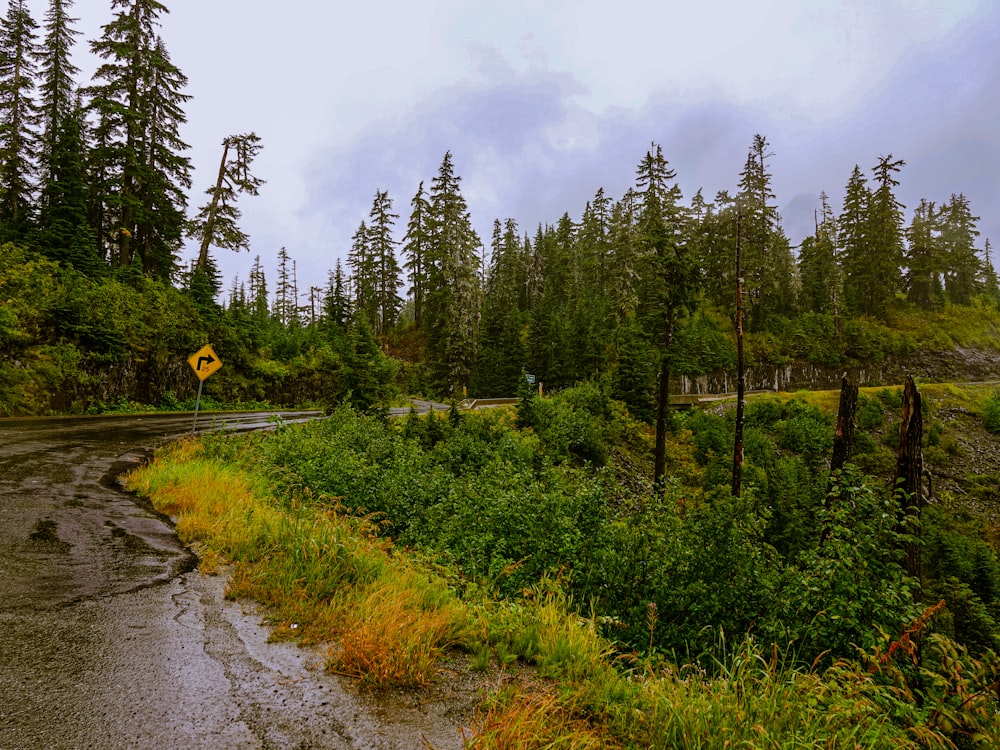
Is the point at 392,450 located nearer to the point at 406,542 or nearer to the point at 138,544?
the point at 406,542

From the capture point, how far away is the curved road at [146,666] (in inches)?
97.1

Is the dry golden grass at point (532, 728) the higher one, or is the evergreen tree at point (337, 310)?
the evergreen tree at point (337, 310)

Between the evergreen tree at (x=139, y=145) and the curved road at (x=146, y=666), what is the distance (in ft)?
88.7

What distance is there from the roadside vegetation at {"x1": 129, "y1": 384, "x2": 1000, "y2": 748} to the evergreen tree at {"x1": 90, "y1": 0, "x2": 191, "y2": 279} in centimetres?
2323

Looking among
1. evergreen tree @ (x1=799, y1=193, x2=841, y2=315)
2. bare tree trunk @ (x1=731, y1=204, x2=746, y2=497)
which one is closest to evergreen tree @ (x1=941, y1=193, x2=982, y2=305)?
evergreen tree @ (x1=799, y1=193, x2=841, y2=315)

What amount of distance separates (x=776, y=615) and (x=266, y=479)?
868 cm

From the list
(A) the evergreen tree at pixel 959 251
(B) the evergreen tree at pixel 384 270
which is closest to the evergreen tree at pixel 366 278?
(B) the evergreen tree at pixel 384 270

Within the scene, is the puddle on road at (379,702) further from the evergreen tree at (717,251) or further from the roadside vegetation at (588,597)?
the evergreen tree at (717,251)

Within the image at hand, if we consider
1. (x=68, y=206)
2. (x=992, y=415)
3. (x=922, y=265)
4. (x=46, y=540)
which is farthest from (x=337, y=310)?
(x=922, y=265)

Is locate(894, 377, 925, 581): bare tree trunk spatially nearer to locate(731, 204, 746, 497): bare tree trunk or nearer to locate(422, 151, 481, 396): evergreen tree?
locate(731, 204, 746, 497): bare tree trunk

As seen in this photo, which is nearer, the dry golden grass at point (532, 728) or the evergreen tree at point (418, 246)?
the dry golden grass at point (532, 728)

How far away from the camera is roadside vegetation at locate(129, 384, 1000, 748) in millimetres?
Answer: 2830

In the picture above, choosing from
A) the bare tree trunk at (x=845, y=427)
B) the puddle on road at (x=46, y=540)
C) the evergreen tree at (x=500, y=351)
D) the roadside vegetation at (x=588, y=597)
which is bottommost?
the roadside vegetation at (x=588, y=597)

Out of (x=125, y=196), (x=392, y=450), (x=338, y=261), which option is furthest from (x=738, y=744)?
(x=338, y=261)
